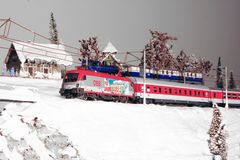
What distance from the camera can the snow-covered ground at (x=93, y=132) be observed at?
59.0ft

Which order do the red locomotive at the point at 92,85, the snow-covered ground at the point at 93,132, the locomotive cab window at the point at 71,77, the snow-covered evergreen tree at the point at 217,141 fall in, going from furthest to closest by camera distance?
the locomotive cab window at the point at 71,77 → the red locomotive at the point at 92,85 → the snow-covered evergreen tree at the point at 217,141 → the snow-covered ground at the point at 93,132

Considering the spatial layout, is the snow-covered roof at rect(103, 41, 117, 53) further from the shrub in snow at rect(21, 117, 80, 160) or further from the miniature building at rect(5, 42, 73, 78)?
the shrub in snow at rect(21, 117, 80, 160)

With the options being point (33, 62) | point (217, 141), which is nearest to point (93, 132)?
point (217, 141)

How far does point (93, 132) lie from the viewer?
71.1 feet

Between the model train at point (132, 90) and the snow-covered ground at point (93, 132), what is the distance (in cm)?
238

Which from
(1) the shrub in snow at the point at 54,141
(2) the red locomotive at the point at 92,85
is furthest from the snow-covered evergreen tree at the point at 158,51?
(1) the shrub in snow at the point at 54,141

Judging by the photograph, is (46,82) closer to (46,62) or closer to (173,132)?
(46,62)

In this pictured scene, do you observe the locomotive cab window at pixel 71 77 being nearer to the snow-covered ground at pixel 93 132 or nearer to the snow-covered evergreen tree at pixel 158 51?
the snow-covered ground at pixel 93 132

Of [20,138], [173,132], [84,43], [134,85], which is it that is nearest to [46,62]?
[84,43]

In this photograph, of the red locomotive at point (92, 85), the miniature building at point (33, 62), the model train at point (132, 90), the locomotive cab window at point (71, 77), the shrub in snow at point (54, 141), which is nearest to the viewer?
the shrub in snow at point (54, 141)

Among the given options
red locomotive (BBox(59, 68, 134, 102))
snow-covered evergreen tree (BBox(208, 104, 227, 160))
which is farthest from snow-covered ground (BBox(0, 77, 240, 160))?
red locomotive (BBox(59, 68, 134, 102))

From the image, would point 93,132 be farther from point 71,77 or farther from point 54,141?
point 71,77

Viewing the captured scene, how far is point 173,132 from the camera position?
88.2 ft

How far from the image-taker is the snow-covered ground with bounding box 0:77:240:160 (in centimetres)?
1797
